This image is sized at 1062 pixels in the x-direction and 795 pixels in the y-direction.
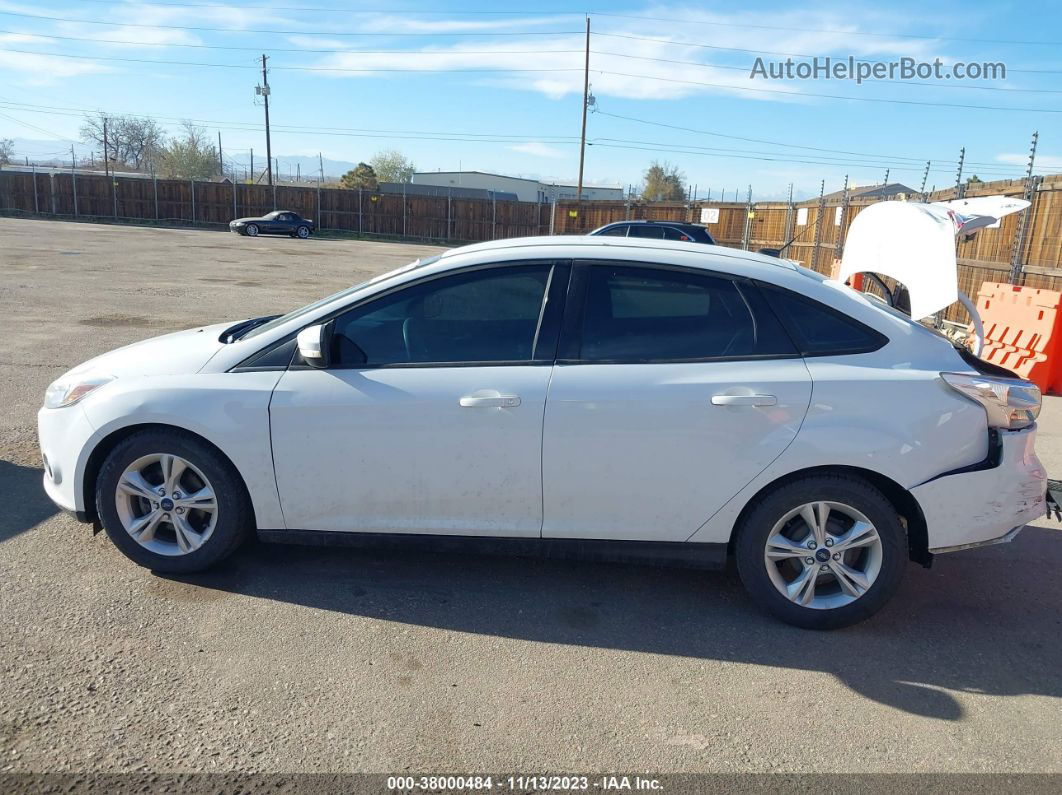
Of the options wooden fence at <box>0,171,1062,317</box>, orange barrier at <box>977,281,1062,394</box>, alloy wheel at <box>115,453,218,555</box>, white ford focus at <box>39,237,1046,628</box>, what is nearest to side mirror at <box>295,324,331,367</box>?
white ford focus at <box>39,237,1046,628</box>

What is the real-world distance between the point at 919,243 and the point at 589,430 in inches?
97.8

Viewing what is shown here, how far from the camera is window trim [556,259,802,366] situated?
3.86 metres

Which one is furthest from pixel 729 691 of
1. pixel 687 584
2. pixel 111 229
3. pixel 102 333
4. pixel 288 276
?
pixel 111 229

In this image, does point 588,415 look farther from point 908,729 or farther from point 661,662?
point 908,729

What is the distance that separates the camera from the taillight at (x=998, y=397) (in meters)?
3.72

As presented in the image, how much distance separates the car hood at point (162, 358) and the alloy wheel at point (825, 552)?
9.56 ft

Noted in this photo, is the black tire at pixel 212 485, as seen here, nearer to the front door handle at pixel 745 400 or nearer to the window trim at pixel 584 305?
the window trim at pixel 584 305

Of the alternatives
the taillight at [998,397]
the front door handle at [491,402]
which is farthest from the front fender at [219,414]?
the taillight at [998,397]

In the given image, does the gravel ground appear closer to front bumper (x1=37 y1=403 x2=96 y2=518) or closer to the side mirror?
front bumper (x1=37 y1=403 x2=96 y2=518)

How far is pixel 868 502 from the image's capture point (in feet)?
12.3

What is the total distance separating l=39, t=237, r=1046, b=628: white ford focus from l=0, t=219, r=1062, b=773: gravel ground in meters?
0.31

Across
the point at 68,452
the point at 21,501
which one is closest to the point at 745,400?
the point at 68,452

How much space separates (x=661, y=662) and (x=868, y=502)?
46.4 inches

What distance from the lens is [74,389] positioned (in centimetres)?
419
